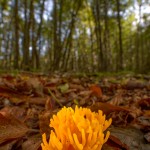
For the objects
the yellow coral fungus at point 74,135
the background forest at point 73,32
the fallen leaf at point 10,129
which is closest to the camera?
the yellow coral fungus at point 74,135

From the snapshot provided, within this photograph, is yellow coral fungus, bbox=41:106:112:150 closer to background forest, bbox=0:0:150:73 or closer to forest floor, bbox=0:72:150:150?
forest floor, bbox=0:72:150:150

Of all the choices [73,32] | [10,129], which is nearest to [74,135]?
[10,129]

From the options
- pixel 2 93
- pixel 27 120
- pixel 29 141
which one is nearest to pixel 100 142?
pixel 29 141

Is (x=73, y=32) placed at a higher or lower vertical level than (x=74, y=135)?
higher

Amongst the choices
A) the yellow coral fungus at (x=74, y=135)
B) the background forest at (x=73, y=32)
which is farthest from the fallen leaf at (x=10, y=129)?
the background forest at (x=73, y=32)

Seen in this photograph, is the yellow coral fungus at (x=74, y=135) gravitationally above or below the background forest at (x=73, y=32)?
below

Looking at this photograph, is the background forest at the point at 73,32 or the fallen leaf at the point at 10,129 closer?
the fallen leaf at the point at 10,129

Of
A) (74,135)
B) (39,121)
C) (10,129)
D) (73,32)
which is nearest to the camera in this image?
(74,135)

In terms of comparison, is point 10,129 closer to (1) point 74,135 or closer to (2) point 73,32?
(1) point 74,135

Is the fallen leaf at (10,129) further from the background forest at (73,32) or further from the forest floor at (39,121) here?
the background forest at (73,32)

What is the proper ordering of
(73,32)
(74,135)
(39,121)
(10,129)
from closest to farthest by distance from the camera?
(74,135), (10,129), (39,121), (73,32)
